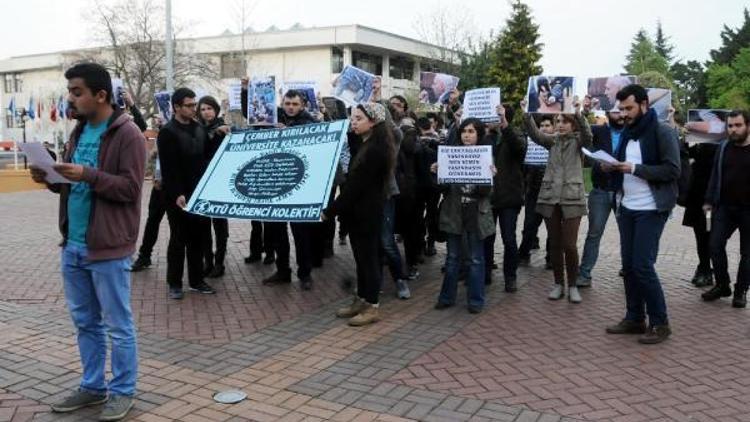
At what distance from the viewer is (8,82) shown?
244ft

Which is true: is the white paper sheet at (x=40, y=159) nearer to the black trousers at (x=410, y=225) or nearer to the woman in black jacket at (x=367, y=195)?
the woman in black jacket at (x=367, y=195)

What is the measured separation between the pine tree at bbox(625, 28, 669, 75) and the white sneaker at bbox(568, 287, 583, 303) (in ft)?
209

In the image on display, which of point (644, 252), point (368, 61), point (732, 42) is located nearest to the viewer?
point (644, 252)

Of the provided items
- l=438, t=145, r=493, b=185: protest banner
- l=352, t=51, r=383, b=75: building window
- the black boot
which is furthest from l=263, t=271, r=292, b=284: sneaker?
l=352, t=51, r=383, b=75: building window

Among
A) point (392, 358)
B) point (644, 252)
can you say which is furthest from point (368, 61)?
point (392, 358)

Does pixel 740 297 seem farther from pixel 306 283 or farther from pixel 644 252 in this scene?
pixel 306 283

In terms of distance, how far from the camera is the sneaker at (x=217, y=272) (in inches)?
307

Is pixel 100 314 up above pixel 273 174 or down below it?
below

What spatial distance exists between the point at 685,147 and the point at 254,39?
4788 cm

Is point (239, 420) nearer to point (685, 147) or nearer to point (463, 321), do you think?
point (463, 321)

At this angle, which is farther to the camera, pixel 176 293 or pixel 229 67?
pixel 229 67

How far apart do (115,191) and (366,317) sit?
2830 mm

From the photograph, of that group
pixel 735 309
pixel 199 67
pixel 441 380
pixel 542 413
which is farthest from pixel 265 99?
pixel 199 67

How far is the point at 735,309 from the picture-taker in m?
6.61
